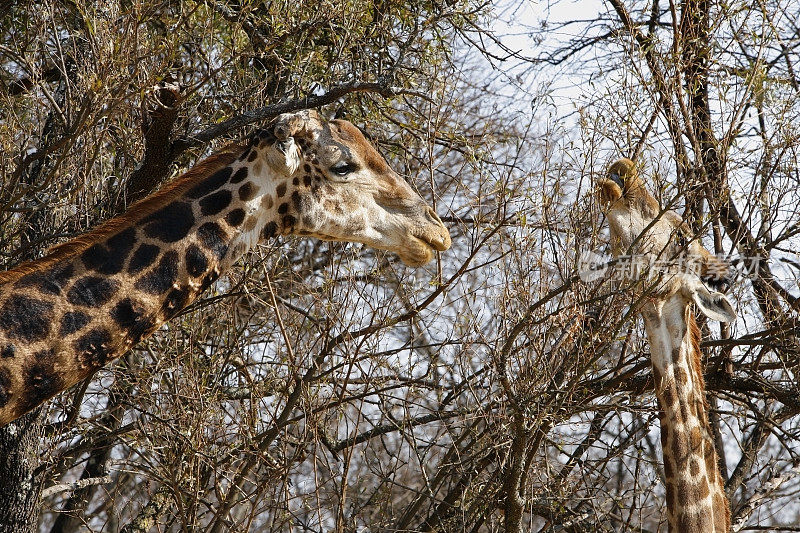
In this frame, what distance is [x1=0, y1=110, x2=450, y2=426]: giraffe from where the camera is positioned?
3.74 meters

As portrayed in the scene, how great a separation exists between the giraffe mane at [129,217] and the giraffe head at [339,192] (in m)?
0.17

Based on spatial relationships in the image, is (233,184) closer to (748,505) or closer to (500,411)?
(500,411)

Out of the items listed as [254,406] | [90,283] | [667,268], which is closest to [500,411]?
[667,268]

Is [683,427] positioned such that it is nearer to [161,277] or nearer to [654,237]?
[654,237]

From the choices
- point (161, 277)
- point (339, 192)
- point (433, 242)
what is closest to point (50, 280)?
point (161, 277)

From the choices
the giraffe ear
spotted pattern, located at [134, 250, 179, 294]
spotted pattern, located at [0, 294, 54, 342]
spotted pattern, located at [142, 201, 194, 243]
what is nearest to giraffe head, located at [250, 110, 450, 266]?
spotted pattern, located at [142, 201, 194, 243]

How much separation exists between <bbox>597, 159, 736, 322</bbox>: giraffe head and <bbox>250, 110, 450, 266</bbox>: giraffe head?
1.15 m

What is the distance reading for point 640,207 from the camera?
17.7 ft

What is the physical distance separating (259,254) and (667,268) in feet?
8.61

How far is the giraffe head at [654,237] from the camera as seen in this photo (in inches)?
203

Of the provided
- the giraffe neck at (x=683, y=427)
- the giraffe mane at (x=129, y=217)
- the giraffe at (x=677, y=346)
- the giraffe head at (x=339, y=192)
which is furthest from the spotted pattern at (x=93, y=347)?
the giraffe neck at (x=683, y=427)

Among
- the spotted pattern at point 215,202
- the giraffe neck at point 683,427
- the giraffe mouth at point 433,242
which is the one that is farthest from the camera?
the giraffe neck at point 683,427

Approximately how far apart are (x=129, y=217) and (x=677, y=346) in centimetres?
297

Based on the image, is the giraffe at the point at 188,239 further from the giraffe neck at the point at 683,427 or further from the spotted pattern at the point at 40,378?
the giraffe neck at the point at 683,427
